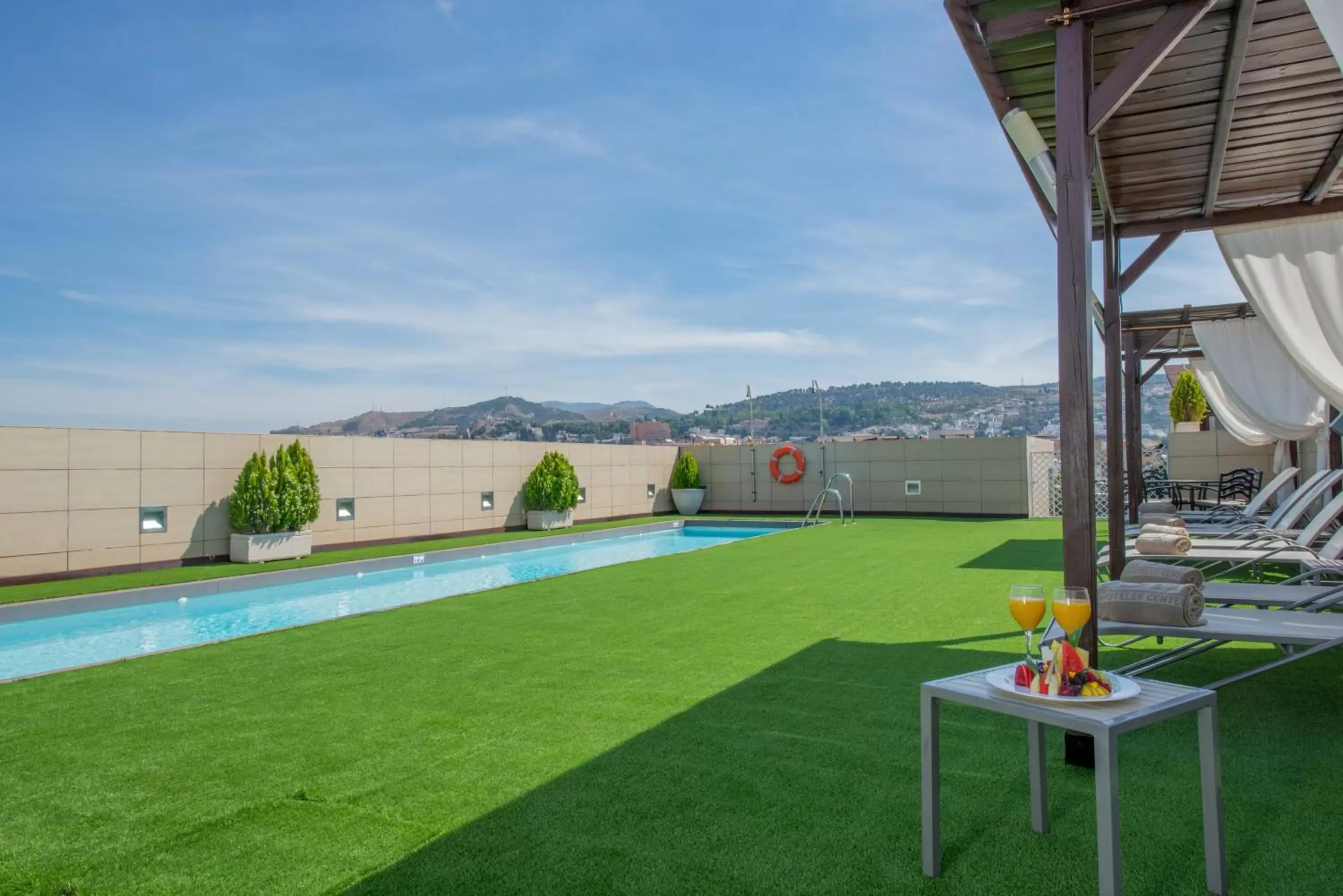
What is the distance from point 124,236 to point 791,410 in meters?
29.9

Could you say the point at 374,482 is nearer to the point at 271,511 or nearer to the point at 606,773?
the point at 271,511

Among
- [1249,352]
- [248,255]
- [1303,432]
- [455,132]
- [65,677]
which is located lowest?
[65,677]

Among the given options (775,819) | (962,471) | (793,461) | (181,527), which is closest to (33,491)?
(181,527)

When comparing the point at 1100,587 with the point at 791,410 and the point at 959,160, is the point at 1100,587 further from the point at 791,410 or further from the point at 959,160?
the point at 791,410

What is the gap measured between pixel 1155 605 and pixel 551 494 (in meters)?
12.2

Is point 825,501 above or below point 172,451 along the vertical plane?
below

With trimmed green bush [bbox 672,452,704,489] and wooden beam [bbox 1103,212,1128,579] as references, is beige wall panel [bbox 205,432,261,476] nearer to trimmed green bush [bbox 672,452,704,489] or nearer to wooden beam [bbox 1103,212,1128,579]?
trimmed green bush [bbox 672,452,704,489]

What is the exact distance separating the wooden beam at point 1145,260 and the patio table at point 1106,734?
4717 mm

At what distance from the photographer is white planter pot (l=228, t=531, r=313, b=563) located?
1030cm

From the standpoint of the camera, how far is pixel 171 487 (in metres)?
10.1

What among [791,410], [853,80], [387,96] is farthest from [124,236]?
[791,410]

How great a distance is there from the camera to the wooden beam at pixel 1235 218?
541 cm

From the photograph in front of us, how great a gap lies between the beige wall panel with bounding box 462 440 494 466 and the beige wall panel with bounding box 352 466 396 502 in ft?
4.80

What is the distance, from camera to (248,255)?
1791 centimetres
